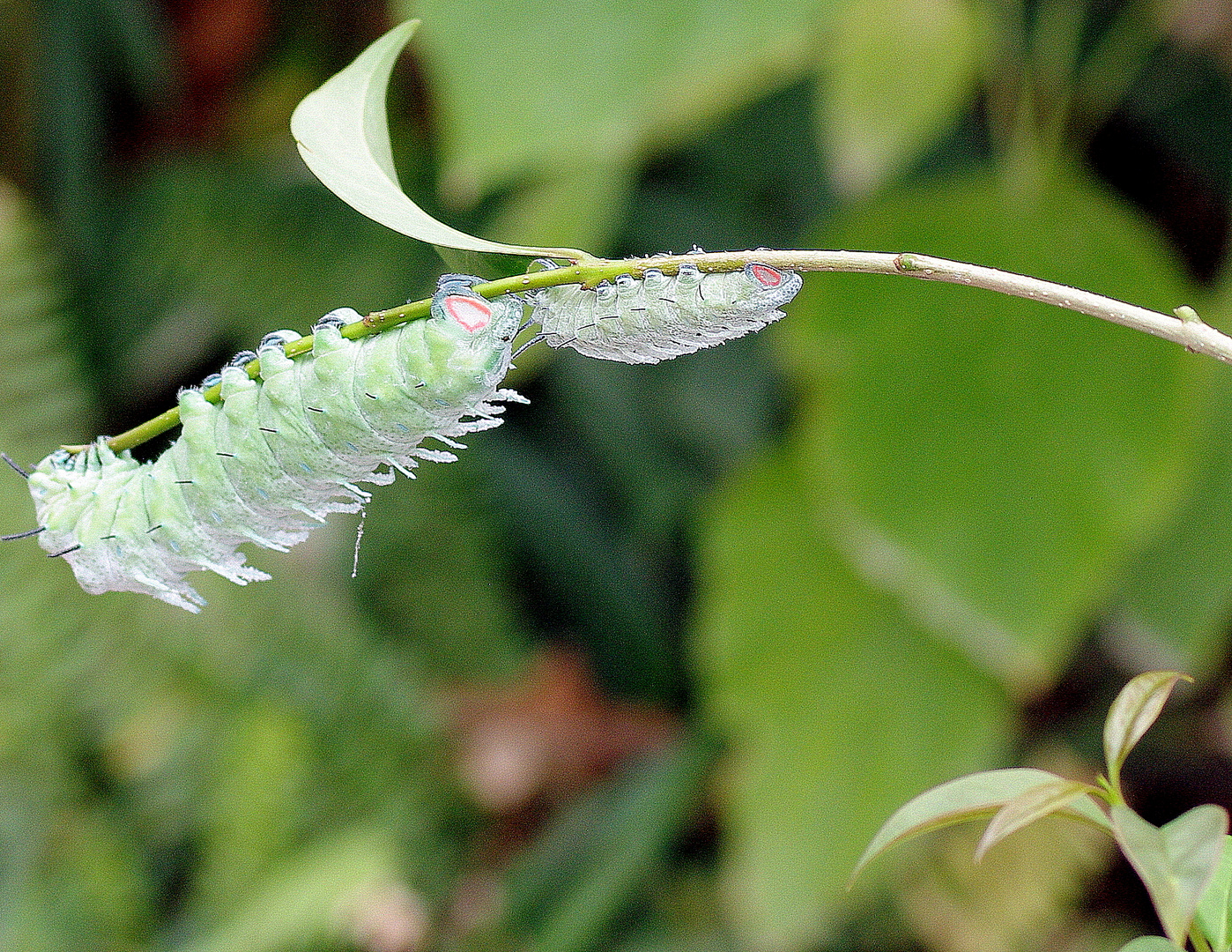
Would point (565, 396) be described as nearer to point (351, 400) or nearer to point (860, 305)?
point (860, 305)

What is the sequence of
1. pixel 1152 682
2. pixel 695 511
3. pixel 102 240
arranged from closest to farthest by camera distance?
1. pixel 1152 682
2. pixel 695 511
3. pixel 102 240

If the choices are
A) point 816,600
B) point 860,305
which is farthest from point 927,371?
point 816,600

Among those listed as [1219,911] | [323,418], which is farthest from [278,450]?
[1219,911]

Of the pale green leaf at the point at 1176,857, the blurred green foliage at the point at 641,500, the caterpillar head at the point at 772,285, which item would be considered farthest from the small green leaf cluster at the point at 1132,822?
the blurred green foliage at the point at 641,500

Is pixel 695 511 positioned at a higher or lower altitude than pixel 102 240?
lower

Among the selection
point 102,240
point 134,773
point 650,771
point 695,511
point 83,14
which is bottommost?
point 650,771

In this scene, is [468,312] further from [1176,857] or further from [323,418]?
[1176,857]

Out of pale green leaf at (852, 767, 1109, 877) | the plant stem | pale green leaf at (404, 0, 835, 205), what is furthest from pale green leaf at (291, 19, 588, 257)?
pale green leaf at (404, 0, 835, 205)

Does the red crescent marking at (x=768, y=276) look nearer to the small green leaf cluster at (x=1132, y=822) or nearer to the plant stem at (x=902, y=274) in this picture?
the plant stem at (x=902, y=274)
